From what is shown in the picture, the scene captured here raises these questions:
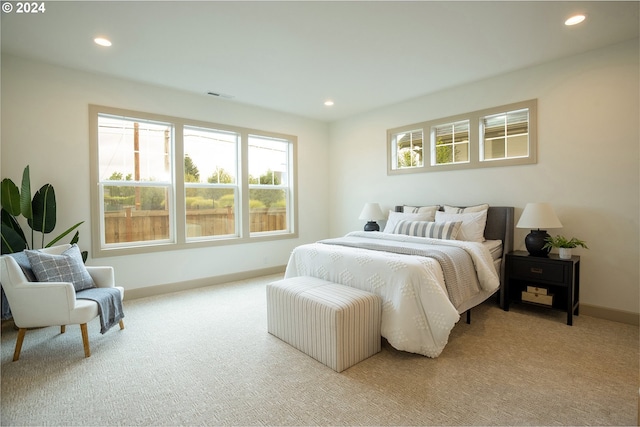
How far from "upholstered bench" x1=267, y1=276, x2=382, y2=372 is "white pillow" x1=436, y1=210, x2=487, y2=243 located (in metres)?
1.72

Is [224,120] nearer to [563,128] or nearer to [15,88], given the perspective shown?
[15,88]

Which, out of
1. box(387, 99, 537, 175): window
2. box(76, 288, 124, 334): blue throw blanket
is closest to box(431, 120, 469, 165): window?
box(387, 99, 537, 175): window

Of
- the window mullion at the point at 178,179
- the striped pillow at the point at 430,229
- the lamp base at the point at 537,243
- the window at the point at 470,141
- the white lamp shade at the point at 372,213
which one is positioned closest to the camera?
the lamp base at the point at 537,243

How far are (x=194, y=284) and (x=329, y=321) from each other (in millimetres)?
2802

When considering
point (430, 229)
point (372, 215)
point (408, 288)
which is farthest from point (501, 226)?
point (408, 288)

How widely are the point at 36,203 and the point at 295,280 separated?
2.72 metres

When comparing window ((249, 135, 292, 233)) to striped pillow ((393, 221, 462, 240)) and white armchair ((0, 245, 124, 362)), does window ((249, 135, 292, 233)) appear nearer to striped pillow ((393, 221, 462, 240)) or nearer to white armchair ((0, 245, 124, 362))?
striped pillow ((393, 221, 462, 240))

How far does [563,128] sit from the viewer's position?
11.0ft

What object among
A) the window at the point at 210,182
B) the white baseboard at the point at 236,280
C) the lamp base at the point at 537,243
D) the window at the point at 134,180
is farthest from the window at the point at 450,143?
the window at the point at 134,180

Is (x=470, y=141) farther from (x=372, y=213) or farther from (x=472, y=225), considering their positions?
(x=372, y=213)

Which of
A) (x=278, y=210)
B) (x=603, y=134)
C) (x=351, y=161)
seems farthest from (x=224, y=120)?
(x=603, y=134)

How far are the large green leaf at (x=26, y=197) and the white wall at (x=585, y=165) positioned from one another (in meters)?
4.71

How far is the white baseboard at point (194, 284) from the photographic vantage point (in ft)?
12.8

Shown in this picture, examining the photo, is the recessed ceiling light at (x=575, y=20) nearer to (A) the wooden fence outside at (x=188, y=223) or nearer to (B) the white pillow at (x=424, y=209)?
(B) the white pillow at (x=424, y=209)
